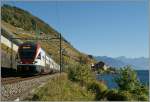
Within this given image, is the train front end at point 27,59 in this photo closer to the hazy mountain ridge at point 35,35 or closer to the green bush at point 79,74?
the hazy mountain ridge at point 35,35

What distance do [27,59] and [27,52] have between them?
496 millimetres

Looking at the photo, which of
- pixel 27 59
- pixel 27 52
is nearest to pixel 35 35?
pixel 27 52

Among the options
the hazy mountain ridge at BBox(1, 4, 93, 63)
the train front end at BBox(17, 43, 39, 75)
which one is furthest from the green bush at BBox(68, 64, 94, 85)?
the train front end at BBox(17, 43, 39, 75)

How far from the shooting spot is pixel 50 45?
53312 mm

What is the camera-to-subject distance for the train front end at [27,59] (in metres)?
28.4

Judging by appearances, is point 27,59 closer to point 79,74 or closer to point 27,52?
point 27,52

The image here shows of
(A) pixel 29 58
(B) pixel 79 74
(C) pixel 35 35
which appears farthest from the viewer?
(C) pixel 35 35

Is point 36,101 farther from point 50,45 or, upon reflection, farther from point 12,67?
point 50,45

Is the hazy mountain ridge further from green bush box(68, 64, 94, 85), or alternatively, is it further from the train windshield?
green bush box(68, 64, 94, 85)

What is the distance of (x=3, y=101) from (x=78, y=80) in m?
21.0

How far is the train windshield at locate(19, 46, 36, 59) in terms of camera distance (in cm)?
2906

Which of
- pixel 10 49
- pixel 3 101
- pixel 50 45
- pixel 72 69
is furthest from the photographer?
pixel 50 45

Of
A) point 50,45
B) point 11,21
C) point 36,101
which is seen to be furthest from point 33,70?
point 11,21

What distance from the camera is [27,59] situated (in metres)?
29.2
